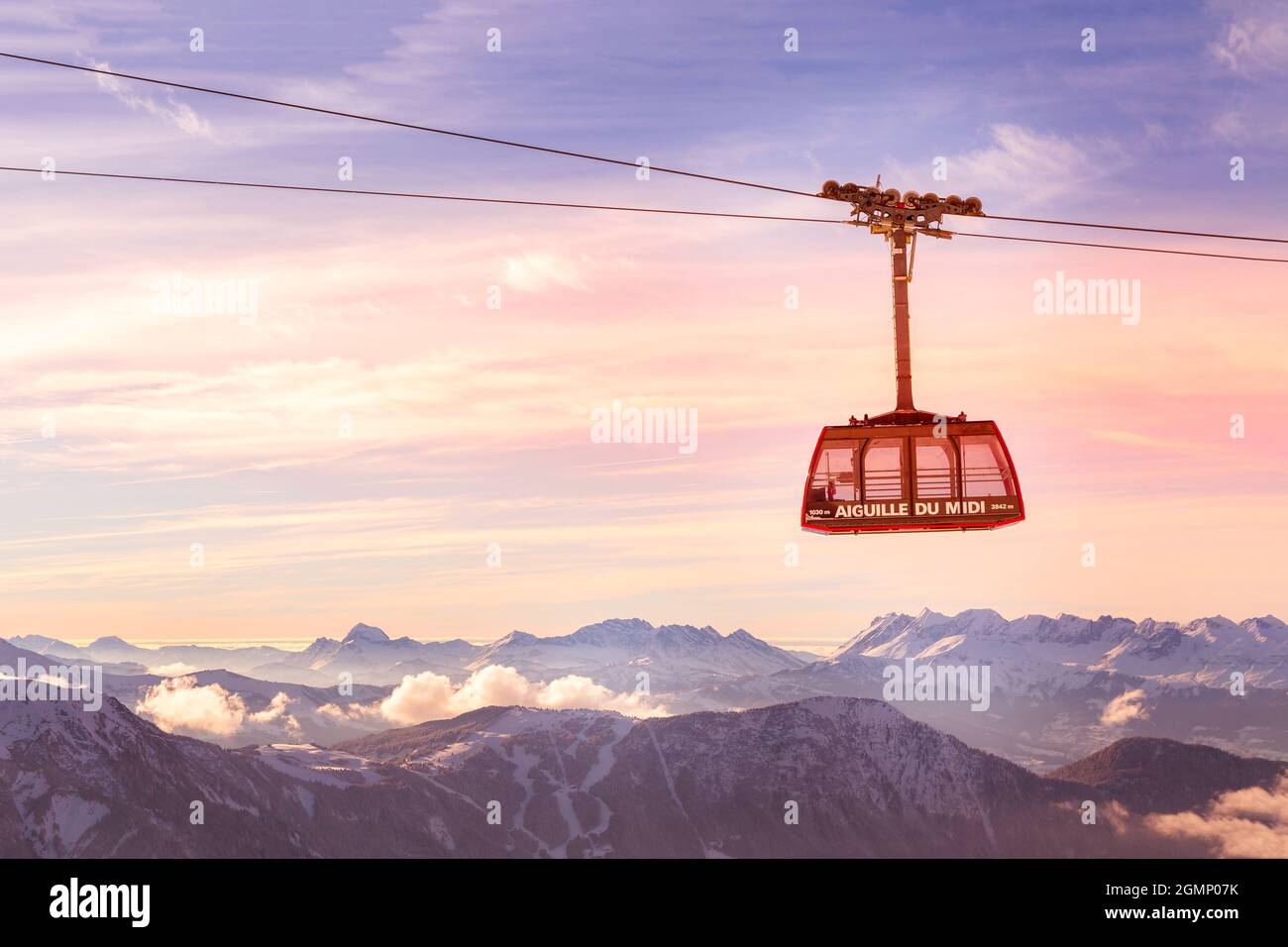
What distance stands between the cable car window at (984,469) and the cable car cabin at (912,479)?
4 centimetres

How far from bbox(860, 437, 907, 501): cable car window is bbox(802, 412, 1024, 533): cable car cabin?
4 cm

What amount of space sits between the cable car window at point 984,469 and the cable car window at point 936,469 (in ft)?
1.55

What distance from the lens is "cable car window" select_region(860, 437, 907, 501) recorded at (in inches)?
2068

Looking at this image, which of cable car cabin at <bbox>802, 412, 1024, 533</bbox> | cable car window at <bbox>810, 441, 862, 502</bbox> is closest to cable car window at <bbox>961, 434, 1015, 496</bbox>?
cable car cabin at <bbox>802, 412, 1024, 533</bbox>

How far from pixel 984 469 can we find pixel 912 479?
273cm

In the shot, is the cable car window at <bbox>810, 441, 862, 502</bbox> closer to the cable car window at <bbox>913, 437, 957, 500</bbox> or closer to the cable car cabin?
the cable car cabin

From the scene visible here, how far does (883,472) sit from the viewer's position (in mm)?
52625

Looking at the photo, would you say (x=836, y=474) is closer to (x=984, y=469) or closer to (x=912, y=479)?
(x=912, y=479)

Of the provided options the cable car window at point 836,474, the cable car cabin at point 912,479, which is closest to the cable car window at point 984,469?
the cable car cabin at point 912,479

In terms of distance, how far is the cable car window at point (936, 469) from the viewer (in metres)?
52.3

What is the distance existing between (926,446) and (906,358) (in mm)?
3413

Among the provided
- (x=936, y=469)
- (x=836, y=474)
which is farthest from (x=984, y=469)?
(x=836, y=474)

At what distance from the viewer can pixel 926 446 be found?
173ft

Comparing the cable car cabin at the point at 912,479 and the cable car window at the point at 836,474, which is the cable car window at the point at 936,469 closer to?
the cable car cabin at the point at 912,479
